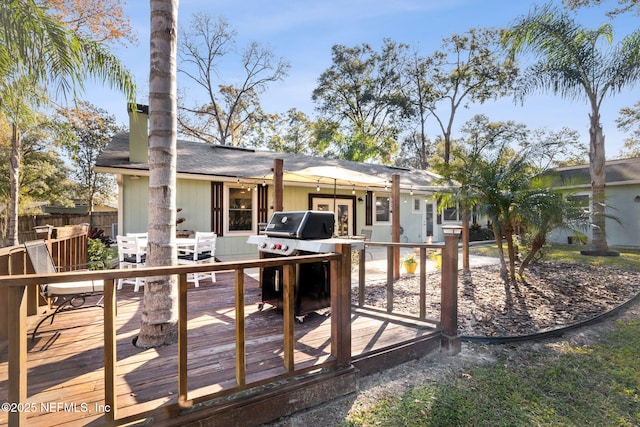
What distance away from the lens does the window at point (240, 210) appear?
374 inches

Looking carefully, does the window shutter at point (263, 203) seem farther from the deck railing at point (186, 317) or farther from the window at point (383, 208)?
the deck railing at point (186, 317)

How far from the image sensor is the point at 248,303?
4.57 metres

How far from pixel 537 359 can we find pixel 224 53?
22.8m

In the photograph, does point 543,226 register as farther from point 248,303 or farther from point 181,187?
point 181,187

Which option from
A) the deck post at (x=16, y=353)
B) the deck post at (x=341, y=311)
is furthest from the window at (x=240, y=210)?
the deck post at (x=16, y=353)

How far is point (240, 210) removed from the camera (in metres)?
9.65

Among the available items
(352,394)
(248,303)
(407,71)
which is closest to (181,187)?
(248,303)

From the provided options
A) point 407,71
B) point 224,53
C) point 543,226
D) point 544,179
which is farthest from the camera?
point 407,71

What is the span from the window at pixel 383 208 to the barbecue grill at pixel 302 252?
30.2 ft

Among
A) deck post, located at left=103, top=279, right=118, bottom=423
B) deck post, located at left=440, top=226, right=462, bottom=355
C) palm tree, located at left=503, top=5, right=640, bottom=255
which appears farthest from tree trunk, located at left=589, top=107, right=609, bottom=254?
deck post, located at left=103, top=279, right=118, bottom=423

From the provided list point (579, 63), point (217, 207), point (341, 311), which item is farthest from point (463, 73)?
point (341, 311)

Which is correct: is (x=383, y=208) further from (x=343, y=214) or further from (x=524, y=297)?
(x=524, y=297)

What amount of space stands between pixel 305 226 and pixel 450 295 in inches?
69.8

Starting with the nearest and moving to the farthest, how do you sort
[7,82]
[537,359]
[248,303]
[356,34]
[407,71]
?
[537,359], [248,303], [7,82], [356,34], [407,71]
